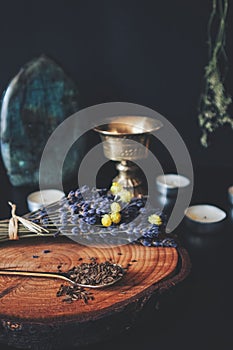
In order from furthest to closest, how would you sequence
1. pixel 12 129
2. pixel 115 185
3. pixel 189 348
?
pixel 12 129, pixel 115 185, pixel 189 348

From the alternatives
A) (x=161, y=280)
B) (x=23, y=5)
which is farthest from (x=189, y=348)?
(x=23, y=5)

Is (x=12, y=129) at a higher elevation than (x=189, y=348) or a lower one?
higher

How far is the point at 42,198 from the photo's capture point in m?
1.26

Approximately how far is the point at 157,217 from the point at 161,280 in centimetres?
16

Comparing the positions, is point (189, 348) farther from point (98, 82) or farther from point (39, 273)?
point (98, 82)

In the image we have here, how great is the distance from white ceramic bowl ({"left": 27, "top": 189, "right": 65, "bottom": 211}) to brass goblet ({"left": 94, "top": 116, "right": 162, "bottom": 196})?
14 cm

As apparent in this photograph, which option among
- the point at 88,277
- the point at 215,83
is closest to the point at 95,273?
the point at 88,277

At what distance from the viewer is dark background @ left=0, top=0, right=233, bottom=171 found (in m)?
1.36

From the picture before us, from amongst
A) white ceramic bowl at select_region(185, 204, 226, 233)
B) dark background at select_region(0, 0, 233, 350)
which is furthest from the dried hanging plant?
white ceramic bowl at select_region(185, 204, 226, 233)

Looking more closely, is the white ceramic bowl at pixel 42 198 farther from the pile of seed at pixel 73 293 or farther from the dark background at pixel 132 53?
the pile of seed at pixel 73 293

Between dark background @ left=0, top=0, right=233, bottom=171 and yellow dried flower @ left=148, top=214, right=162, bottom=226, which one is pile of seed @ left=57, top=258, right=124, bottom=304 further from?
dark background @ left=0, top=0, right=233, bottom=171

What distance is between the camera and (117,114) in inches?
57.4

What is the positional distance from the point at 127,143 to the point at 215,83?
12.6 inches

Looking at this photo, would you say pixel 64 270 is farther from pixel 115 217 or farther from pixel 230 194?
pixel 230 194
